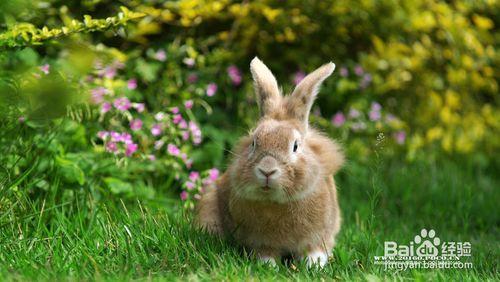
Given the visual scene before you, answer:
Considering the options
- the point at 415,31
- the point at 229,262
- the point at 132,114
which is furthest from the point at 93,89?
the point at 415,31

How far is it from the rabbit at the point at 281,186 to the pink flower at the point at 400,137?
2.46m

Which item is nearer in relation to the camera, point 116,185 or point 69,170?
point 69,170

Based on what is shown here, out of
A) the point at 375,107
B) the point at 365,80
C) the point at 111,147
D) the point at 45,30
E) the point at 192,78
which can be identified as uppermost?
the point at 45,30

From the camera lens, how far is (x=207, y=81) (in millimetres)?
5613

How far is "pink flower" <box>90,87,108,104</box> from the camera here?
4508mm

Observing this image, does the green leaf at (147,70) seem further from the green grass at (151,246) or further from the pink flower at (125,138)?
the green grass at (151,246)

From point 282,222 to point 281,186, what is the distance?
0.26m

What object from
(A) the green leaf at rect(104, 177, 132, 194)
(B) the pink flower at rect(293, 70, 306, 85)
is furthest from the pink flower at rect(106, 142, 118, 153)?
(B) the pink flower at rect(293, 70, 306, 85)

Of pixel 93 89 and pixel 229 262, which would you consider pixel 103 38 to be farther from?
pixel 229 262

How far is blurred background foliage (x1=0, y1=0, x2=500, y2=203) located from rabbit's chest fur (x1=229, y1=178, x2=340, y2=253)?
1.00 metres

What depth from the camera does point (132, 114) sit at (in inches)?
206

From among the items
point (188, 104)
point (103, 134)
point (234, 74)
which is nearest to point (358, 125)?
point (234, 74)

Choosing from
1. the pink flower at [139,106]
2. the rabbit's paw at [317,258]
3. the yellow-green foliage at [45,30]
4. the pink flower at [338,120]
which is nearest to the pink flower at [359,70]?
the pink flower at [338,120]

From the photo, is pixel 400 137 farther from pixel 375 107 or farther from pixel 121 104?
pixel 121 104
